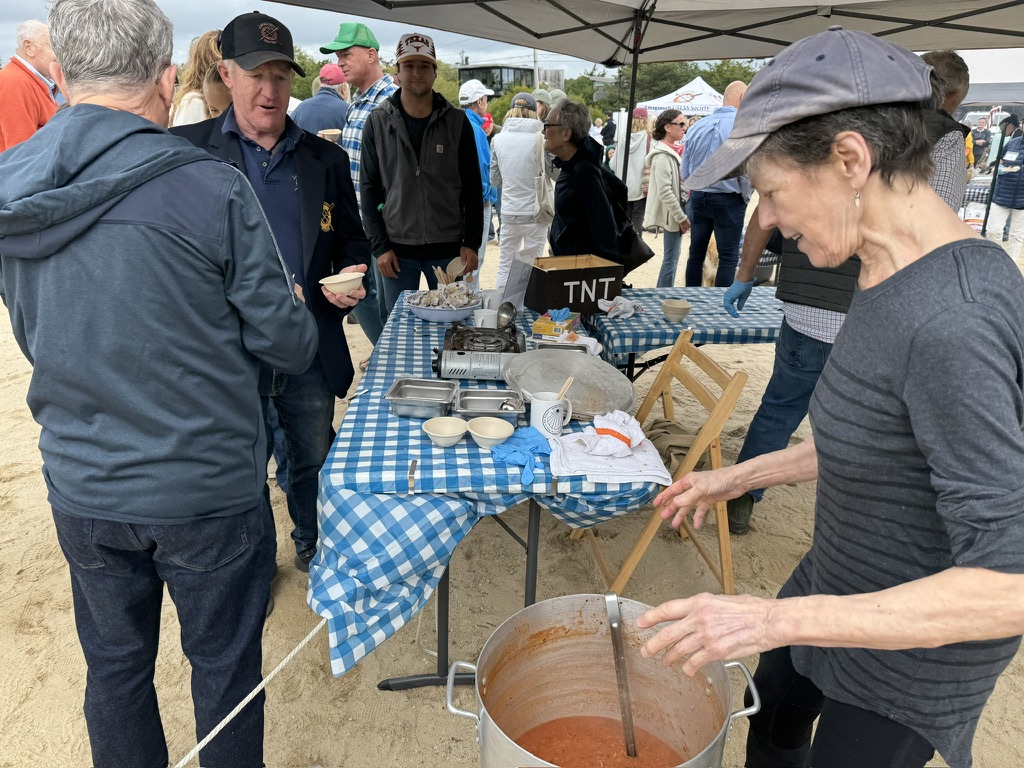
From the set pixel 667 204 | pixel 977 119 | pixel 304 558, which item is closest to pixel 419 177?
pixel 304 558

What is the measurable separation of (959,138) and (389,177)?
9.65 feet

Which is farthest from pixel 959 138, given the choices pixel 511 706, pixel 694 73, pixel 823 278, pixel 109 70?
pixel 694 73

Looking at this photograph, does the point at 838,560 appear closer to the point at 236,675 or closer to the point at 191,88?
the point at 236,675

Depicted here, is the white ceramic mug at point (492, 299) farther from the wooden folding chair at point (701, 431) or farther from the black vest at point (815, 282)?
the black vest at point (815, 282)

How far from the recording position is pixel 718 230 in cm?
614

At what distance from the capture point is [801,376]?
2.95 m

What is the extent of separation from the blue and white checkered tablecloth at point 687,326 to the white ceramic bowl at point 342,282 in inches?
59.9

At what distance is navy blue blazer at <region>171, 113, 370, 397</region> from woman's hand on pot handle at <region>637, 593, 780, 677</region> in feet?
5.68

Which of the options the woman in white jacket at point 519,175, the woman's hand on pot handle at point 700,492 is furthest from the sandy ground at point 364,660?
the woman in white jacket at point 519,175

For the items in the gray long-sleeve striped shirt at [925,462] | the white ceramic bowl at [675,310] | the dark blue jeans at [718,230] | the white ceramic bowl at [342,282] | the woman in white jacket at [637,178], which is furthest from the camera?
the woman in white jacket at [637,178]

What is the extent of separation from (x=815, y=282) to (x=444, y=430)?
5.63 ft

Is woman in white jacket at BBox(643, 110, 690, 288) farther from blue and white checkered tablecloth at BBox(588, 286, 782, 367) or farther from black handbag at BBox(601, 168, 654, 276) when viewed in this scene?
blue and white checkered tablecloth at BBox(588, 286, 782, 367)

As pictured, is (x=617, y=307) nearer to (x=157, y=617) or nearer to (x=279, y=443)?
(x=279, y=443)

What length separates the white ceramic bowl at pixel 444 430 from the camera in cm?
197
